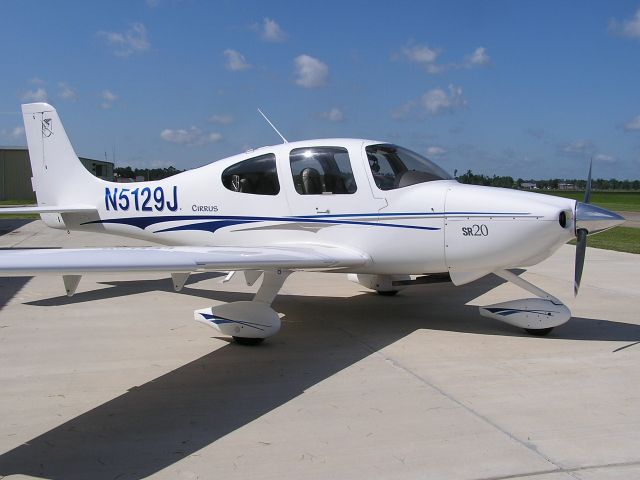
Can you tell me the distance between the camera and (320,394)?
15.4ft

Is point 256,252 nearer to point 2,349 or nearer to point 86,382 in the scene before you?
point 86,382

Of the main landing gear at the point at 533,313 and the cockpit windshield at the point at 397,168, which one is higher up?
the cockpit windshield at the point at 397,168

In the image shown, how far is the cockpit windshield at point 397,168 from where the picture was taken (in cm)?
668

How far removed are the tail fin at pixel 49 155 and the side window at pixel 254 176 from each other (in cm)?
286

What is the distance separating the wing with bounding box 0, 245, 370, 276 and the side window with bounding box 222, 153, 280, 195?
0.81 metres

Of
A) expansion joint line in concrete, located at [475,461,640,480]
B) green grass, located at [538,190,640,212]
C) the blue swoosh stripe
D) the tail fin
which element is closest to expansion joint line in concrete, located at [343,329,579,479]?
expansion joint line in concrete, located at [475,461,640,480]

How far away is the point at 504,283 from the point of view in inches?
400

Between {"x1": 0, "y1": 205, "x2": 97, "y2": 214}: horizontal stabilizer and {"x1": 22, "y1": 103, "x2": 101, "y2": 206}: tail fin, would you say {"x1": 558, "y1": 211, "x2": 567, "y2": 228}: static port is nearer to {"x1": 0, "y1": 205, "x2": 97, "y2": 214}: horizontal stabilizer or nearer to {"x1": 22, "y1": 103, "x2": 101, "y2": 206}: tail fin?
{"x1": 0, "y1": 205, "x2": 97, "y2": 214}: horizontal stabilizer

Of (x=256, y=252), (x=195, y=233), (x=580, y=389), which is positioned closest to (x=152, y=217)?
(x=195, y=233)

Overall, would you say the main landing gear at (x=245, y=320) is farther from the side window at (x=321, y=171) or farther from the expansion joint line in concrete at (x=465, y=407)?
the side window at (x=321, y=171)

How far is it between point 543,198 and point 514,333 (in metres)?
1.58

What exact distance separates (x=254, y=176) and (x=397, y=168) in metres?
1.77

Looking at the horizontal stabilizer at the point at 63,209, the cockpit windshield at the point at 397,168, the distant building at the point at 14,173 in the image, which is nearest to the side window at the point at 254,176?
the cockpit windshield at the point at 397,168

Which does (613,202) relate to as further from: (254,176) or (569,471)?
(569,471)
